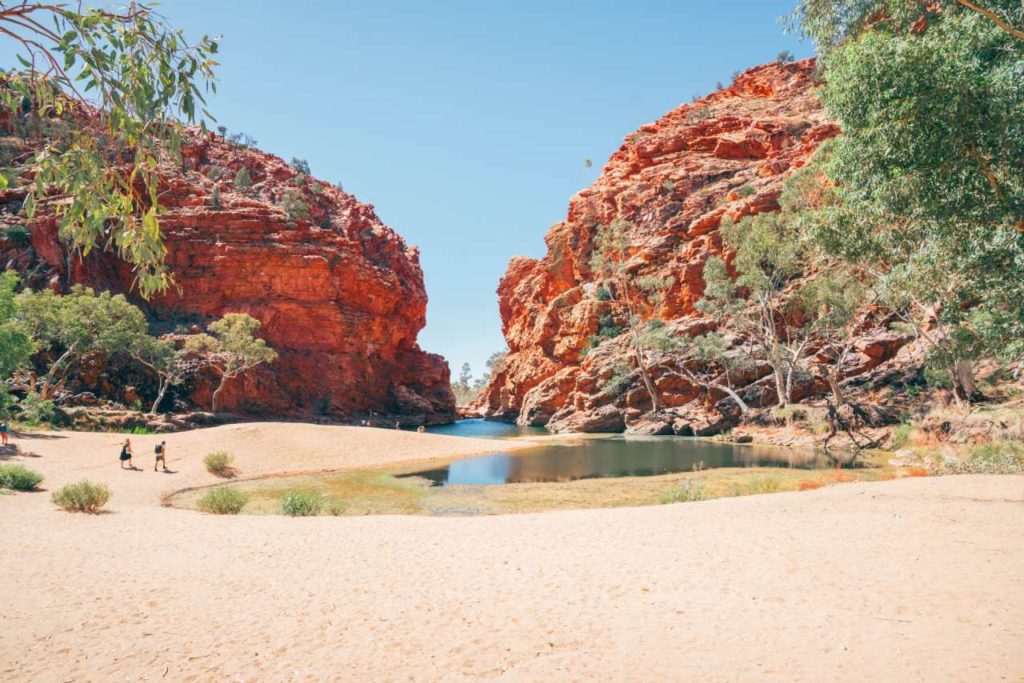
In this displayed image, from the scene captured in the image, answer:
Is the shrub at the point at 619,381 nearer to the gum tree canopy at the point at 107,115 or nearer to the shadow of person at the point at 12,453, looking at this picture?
the shadow of person at the point at 12,453

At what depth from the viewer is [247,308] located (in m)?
56.8

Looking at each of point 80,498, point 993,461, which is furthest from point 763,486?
point 80,498

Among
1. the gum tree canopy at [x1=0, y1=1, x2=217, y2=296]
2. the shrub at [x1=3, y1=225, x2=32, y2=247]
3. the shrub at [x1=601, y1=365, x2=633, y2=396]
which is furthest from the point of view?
the shrub at [x1=601, y1=365, x2=633, y2=396]

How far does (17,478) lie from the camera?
15680mm

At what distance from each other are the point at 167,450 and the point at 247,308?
113 ft

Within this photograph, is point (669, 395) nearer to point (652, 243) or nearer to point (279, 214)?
point (652, 243)

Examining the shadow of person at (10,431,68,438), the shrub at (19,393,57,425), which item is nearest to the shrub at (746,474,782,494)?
the shadow of person at (10,431,68,438)

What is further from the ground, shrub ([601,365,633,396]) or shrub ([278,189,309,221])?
shrub ([278,189,309,221])

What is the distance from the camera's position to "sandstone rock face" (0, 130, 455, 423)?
54.0 m

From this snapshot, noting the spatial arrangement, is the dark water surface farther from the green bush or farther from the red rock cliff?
the green bush

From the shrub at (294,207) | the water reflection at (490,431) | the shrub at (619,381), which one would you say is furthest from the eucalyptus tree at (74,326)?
the shrub at (619,381)

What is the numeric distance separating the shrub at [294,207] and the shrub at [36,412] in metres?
36.2

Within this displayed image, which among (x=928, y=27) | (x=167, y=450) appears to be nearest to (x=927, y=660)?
(x=928, y=27)

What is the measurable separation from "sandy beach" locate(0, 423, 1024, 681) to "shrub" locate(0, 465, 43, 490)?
5.42 metres
